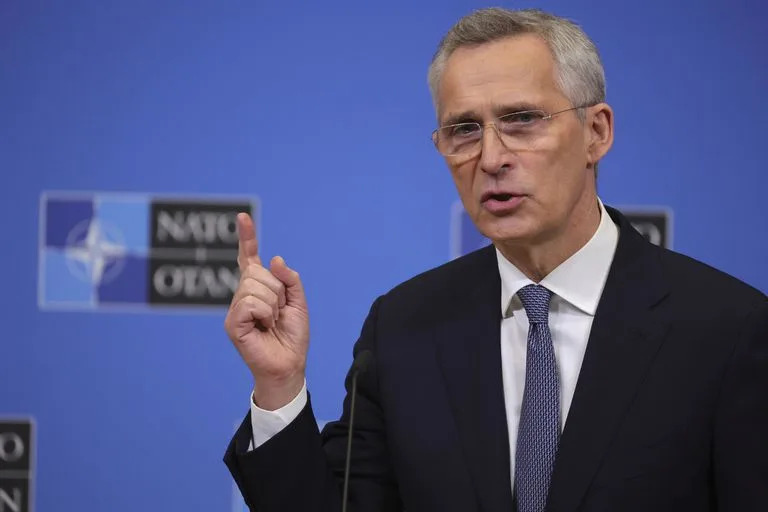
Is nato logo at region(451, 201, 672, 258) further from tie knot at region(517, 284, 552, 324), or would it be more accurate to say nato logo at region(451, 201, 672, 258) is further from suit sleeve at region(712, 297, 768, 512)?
suit sleeve at region(712, 297, 768, 512)

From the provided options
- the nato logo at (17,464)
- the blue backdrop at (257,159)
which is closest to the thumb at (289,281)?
the blue backdrop at (257,159)

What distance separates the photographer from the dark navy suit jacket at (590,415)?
1354 mm

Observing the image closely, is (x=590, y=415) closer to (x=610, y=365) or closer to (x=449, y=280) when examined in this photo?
(x=610, y=365)

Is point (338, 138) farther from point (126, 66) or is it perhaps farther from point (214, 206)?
point (126, 66)

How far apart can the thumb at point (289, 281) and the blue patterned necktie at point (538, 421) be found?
0.34 metres

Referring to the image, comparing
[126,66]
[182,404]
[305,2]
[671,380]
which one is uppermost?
[305,2]

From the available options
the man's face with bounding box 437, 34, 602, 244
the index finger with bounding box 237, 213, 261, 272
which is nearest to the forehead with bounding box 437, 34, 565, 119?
the man's face with bounding box 437, 34, 602, 244

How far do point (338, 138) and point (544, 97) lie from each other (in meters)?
0.98

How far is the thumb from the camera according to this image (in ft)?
4.66

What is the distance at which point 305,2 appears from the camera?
242 cm

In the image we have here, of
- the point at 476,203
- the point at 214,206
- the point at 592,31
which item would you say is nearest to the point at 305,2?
the point at 214,206

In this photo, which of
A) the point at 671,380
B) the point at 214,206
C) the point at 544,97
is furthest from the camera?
the point at 214,206

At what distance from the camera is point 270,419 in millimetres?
Answer: 1436

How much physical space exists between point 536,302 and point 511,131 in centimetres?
25
